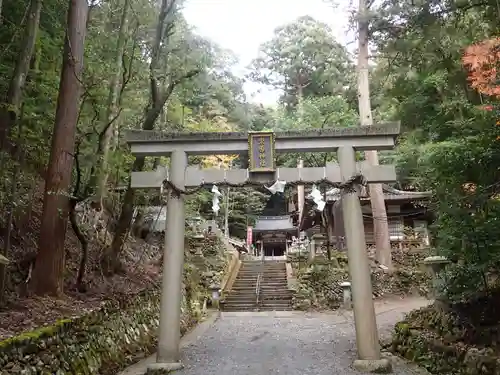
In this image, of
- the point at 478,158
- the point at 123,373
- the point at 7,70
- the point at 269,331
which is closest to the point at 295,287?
the point at 269,331

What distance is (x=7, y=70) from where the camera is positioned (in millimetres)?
7664

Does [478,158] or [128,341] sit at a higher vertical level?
[478,158]

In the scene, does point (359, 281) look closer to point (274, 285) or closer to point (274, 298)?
point (274, 298)

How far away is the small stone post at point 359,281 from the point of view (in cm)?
671

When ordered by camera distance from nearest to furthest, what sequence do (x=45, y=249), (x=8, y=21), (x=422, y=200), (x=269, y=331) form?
(x=45, y=249) < (x=8, y=21) < (x=269, y=331) < (x=422, y=200)

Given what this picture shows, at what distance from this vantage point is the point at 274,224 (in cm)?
3628

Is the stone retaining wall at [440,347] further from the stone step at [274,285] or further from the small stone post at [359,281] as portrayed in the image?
the stone step at [274,285]

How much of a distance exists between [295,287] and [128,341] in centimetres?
949

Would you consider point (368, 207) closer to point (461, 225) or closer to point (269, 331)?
point (269, 331)

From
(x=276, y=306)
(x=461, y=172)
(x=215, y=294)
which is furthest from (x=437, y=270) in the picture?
(x=215, y=294)

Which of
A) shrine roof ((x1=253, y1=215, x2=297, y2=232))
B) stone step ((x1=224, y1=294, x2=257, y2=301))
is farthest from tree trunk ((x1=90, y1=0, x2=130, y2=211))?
shrine roof ((x1=253, y1=215, x2=297, y2=232))

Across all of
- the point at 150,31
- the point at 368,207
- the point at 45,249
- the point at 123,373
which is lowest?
the point at 123,373

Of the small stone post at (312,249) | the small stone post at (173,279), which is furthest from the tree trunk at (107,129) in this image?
the small stone post at (312,249)

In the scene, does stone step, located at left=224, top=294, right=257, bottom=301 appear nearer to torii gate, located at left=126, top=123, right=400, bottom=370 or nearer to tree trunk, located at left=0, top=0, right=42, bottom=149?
torii gate, located at left=126, top=123, right=400, bottom=370
